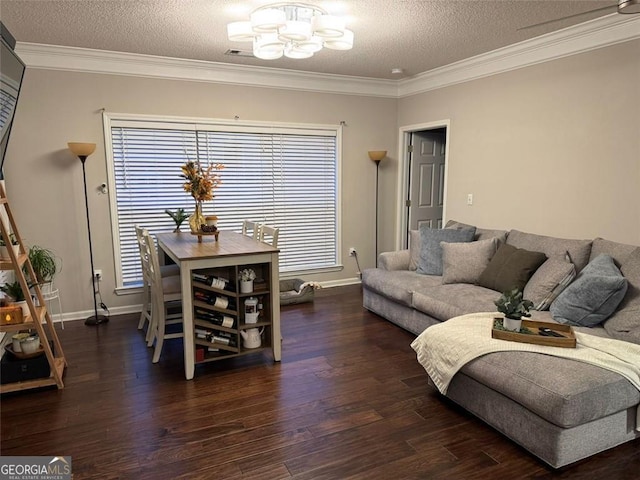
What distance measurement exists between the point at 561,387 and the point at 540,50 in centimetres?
311

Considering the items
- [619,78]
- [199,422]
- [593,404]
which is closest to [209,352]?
[199,422]

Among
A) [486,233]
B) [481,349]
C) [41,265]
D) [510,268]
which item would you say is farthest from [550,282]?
[41,265]

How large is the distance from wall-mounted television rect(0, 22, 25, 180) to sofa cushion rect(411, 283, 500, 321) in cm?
306

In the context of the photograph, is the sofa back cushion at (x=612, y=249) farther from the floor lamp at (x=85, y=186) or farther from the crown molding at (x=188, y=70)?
the floor lamp at (x=85, y=186)

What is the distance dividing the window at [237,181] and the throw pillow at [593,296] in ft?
10.3

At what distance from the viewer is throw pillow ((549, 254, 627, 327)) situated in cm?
275

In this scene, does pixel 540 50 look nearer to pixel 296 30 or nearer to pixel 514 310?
pixel 296 30

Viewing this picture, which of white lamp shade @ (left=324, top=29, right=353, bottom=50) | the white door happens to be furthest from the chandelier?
the white door

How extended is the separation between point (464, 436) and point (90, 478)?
1.98 meters

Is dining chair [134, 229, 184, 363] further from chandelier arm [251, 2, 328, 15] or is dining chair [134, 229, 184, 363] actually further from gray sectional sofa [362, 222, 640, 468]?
gray sectional sofa [362, 222, 640, 468]

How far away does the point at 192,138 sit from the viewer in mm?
4770

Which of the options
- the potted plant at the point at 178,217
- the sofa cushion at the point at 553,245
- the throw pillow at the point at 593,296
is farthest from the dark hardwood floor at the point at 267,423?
the sofa cushion at the point at 553,245

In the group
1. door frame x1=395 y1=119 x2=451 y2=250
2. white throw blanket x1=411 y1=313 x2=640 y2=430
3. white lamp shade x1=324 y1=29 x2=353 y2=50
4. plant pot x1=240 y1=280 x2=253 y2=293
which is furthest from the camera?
door frame x1=395 y1=119 x2=451 y2=250

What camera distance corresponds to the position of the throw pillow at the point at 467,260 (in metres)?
3.97
